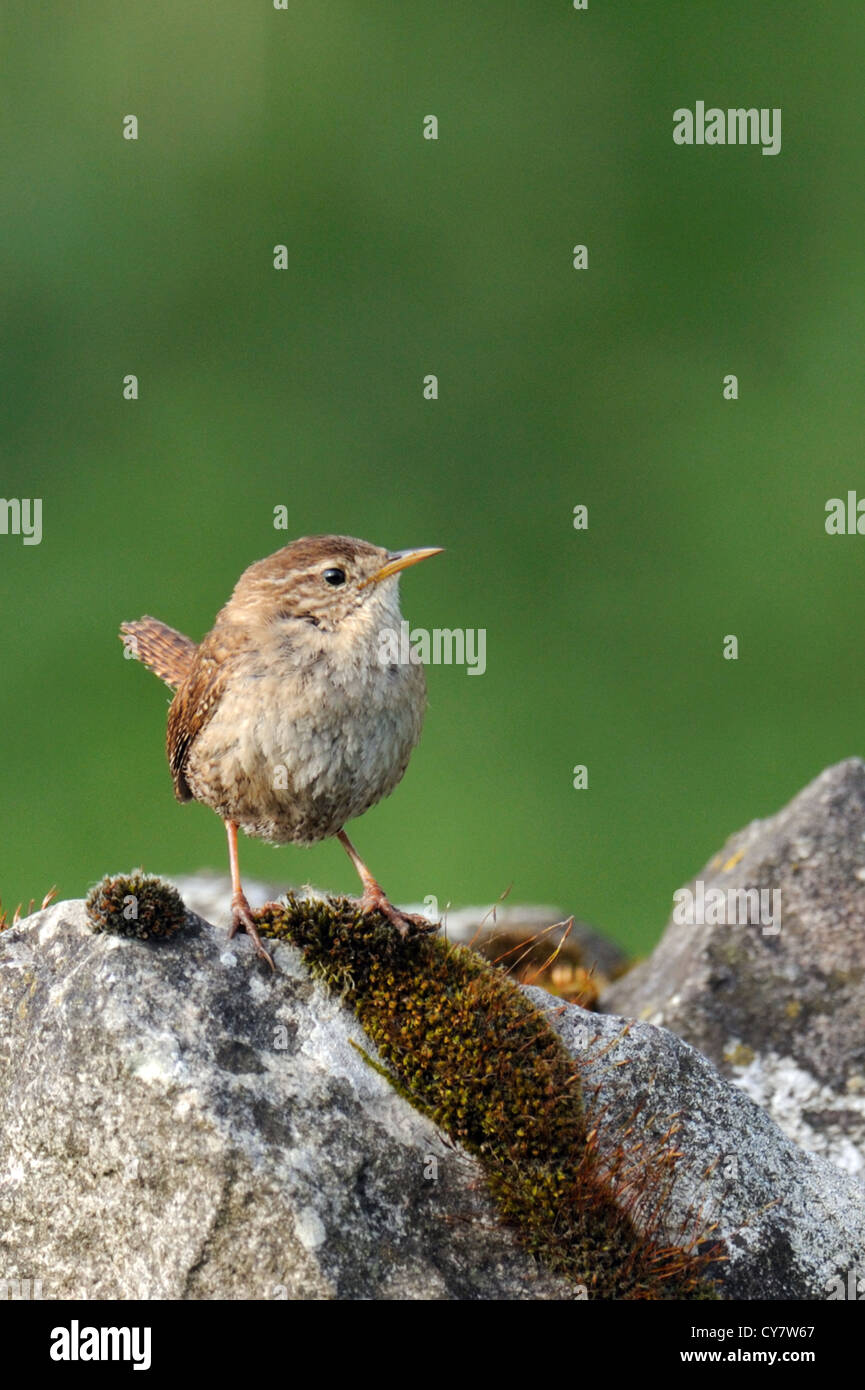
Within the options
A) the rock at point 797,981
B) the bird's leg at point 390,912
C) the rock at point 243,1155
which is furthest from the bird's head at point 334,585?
the rock at point 797,981

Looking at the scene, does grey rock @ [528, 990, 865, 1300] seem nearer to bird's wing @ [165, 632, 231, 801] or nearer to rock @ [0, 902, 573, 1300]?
rock @ [0, 902, 573, 1300]

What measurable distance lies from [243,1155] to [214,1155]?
3.7 inches

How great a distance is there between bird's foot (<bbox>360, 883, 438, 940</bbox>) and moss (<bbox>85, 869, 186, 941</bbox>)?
0.71 m

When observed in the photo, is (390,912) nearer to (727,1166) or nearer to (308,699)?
(308,699)

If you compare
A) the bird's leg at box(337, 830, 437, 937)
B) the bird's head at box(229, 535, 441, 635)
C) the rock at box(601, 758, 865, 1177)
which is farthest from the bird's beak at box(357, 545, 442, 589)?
the rock at box(601, 758, 865, 1177)

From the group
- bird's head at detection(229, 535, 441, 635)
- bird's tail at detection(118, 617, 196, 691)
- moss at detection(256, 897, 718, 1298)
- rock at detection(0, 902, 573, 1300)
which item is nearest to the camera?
rock at detection(0, 902, 573, 1300)

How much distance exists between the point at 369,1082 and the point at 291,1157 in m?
0.39

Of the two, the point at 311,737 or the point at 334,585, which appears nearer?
the point at 311,737

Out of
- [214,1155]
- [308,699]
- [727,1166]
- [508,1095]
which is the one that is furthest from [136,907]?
[727,1166]

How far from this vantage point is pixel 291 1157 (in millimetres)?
4660

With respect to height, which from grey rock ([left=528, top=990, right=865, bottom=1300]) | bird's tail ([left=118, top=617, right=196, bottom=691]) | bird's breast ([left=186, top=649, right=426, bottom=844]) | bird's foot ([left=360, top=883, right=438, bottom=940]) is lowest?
grey rock ([left=528, top=990, right=865, bottom=1300])

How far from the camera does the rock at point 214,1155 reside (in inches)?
181

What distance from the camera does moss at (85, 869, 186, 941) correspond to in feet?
16.3

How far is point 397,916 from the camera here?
5.37m
